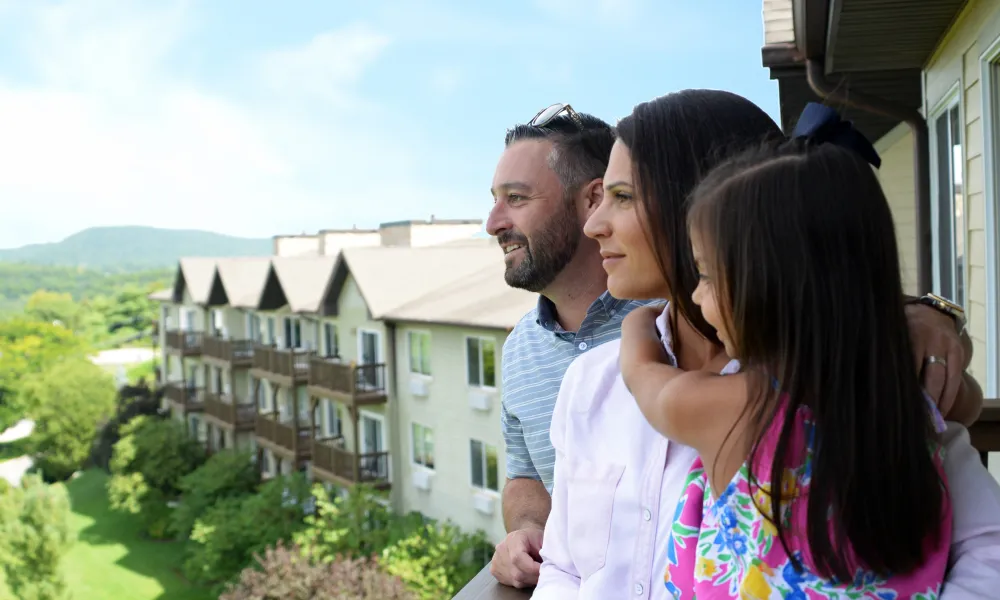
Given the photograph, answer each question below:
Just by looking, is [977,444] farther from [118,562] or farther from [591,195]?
[118,562]

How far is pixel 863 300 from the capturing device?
1.31 meters

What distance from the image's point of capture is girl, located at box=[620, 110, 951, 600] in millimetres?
1279

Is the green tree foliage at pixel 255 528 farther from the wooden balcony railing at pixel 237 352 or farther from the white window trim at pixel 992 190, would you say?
the white window trim at pixel 992 190

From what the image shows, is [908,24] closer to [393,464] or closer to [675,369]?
[675,369]

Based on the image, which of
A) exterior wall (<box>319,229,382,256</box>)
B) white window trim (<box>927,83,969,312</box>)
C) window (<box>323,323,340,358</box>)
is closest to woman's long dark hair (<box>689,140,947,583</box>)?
white window trim (<box>927,83,969,312</box>)

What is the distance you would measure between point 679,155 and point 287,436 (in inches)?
1103

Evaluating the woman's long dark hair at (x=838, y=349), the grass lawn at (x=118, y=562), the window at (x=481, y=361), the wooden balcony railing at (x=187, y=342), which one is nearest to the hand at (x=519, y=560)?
the woman's long dark hair at (x=838, y=349)

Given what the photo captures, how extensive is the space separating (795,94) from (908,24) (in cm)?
209

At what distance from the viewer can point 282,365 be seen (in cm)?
2859

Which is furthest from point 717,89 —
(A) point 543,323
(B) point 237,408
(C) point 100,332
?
(C) point 100,332

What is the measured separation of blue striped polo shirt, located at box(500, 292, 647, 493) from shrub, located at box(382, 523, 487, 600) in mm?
16280

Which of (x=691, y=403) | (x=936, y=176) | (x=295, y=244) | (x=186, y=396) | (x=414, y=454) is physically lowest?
(x=186, y=396)

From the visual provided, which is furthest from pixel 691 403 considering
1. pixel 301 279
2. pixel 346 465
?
pixel 301 279

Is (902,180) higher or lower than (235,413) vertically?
higher
